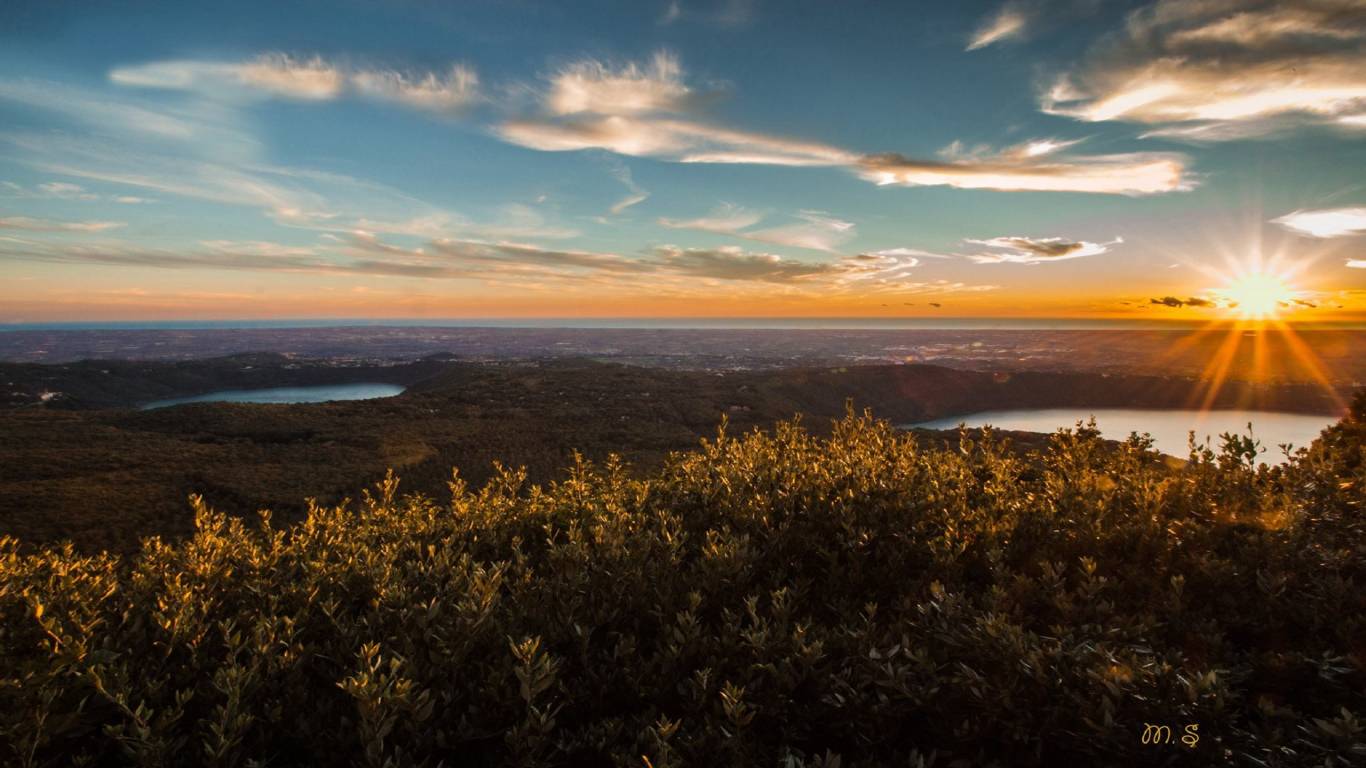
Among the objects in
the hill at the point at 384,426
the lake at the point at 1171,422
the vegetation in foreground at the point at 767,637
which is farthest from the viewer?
the lake at the point at 1171,422

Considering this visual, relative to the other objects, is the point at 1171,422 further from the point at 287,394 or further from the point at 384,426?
the point at 287,394

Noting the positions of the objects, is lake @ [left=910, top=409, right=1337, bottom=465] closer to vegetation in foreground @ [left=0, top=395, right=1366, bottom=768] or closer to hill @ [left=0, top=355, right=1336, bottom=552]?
hill @ [left=0, top=355, right=1336, bottom=552]

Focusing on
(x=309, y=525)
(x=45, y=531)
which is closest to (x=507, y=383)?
(x=45, y=531)

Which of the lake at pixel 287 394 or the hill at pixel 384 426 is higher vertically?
the hill at pixel 384 426

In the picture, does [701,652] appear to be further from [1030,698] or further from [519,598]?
[1030,698]

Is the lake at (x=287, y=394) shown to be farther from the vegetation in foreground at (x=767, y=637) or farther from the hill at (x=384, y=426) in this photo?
the vegetation in foreground at (x=767, y=637)

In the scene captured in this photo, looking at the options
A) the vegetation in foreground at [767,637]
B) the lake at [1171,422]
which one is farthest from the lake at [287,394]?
the vegetation in foreground at [767,637]
